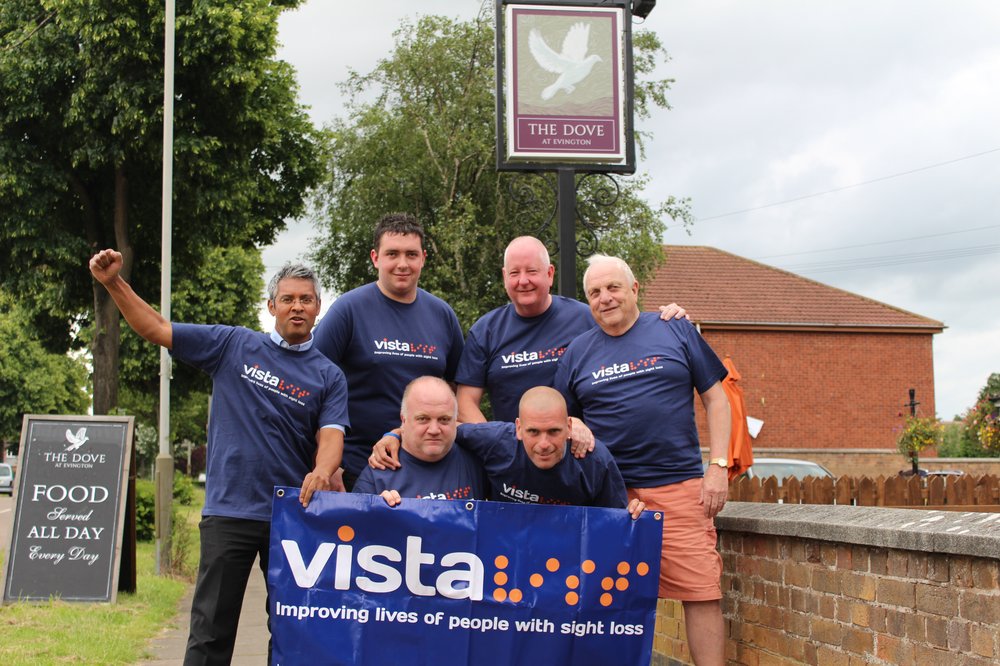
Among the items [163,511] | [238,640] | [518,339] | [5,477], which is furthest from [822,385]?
[518,339]

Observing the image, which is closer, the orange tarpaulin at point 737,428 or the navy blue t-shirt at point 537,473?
the navy blue t-shirt at point 537,473

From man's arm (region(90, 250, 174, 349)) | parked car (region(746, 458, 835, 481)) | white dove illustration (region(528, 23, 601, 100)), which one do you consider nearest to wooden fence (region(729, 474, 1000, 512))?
white dove illustration (region(528, 23, 601, 100))

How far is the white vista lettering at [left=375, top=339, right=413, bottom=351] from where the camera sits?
211 inches

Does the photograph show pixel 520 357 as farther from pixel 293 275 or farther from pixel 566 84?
pixel 566 84

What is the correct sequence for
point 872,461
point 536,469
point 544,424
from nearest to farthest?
point 544,424 → point 536,469 → point 872,461

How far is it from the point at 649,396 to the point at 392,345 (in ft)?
4.12

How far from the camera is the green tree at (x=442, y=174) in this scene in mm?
24391

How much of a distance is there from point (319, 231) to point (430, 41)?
206 inches

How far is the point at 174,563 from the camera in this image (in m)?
14.2

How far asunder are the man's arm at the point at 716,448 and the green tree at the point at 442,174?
61.9 feet

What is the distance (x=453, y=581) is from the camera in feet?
15.6

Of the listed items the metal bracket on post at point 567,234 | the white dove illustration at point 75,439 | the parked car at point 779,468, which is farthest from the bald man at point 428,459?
the parked car at point 779,468

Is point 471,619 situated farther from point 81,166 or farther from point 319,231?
point 319,231

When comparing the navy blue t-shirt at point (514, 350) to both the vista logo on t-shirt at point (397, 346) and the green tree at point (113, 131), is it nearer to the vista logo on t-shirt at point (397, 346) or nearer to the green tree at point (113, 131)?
the vista logo on t-shirt at point (397, 346)
